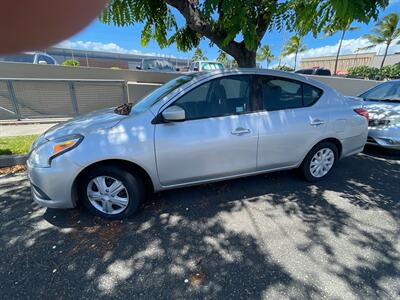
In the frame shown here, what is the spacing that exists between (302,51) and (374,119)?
1579 inches

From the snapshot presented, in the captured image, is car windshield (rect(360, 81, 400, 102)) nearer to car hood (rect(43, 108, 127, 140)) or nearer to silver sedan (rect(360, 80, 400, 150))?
silver sedan (rect(360, 80, 400, 150))

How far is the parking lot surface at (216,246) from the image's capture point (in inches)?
76.2

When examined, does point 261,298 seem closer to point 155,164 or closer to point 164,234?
point 164,234

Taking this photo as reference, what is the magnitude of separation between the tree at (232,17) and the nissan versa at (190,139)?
3.42 feet

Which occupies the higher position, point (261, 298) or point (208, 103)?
point (208, 103)

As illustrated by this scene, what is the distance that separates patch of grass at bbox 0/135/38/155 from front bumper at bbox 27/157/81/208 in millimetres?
2669

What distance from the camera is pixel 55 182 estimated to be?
2.50m

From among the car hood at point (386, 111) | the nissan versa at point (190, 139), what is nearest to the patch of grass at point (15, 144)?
the nissan versa at point (190, 139)

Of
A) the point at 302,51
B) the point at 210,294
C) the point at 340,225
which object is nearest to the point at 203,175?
the point at 210,294

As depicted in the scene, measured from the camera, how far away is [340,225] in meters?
2.72

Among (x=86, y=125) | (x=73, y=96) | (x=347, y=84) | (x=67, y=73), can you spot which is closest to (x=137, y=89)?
(x=73, y=96)

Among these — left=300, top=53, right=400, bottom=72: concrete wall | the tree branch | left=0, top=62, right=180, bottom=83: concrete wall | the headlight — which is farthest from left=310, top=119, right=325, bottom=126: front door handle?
left=300, top=53, right=400, bottom=72: concrete wall

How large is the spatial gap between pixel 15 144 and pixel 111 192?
12.5 feet

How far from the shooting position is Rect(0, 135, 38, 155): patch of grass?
468 cm
